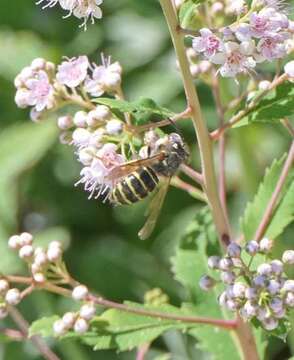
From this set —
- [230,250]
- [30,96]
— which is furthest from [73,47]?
[230,250]

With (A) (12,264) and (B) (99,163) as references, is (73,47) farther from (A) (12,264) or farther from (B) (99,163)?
(B) (99,163)

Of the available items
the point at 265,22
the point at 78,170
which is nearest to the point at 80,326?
the point at 265,22

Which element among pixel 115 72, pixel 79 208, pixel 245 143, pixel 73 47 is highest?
pixel 115 72

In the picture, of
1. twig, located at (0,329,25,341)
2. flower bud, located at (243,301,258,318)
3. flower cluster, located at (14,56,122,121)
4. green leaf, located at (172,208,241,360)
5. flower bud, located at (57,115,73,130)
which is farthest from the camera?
green leaf, located at (172,208,241,360)

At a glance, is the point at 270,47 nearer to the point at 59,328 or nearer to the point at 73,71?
the point at 73,71

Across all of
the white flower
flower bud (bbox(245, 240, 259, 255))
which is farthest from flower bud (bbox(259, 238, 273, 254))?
the white flower

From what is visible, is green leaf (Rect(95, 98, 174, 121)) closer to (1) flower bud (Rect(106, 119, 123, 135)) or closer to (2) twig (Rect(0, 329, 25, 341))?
(1) flower bud (Rect(106, 119, 123, 135))

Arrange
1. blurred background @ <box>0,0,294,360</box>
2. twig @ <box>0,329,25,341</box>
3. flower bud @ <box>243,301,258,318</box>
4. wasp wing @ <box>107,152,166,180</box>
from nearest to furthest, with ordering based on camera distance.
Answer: flower bud @ <box>243,301,258,318</box>, wasp wing @ <box>107,152,166,180</box>, twig @ <box>0,329,25,341</box>, blurred background @ <box>0,0,294,360</box>
